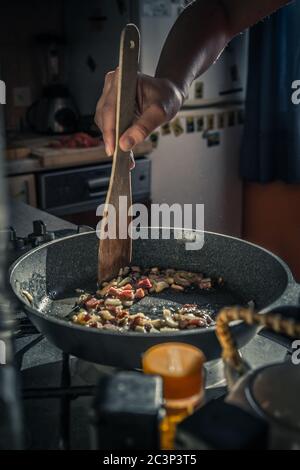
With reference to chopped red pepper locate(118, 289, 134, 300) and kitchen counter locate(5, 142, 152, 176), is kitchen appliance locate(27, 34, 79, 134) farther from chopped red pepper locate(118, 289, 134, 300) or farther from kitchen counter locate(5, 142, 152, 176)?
chopped red pepper locate(118, 289, 134, 300)

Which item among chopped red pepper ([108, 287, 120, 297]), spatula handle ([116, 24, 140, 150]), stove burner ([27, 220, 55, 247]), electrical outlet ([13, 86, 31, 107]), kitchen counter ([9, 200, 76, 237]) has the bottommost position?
chopped red pepper ([108, 287, 120, 297])

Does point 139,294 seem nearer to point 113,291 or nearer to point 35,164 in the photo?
point 113,291

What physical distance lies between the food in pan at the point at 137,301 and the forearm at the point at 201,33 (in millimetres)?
404

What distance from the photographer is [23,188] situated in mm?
2506

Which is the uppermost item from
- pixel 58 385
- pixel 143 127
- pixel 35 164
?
pixel 143 127

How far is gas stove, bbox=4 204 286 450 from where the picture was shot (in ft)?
2.40

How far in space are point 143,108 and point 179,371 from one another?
2.20 ft

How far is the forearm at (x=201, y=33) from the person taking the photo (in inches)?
48.2

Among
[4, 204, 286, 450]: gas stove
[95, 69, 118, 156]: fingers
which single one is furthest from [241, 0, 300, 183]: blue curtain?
[4, 204, 286, 450]: gas stove

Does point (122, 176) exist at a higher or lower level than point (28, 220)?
higher

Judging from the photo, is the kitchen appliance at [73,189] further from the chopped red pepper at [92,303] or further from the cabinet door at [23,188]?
the chopped red pepper at [92,303]

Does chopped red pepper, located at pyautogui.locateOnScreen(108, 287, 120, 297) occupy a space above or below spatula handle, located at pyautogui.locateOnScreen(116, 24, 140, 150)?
below

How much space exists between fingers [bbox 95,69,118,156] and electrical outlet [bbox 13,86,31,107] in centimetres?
209

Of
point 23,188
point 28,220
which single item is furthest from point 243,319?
point 23,188
